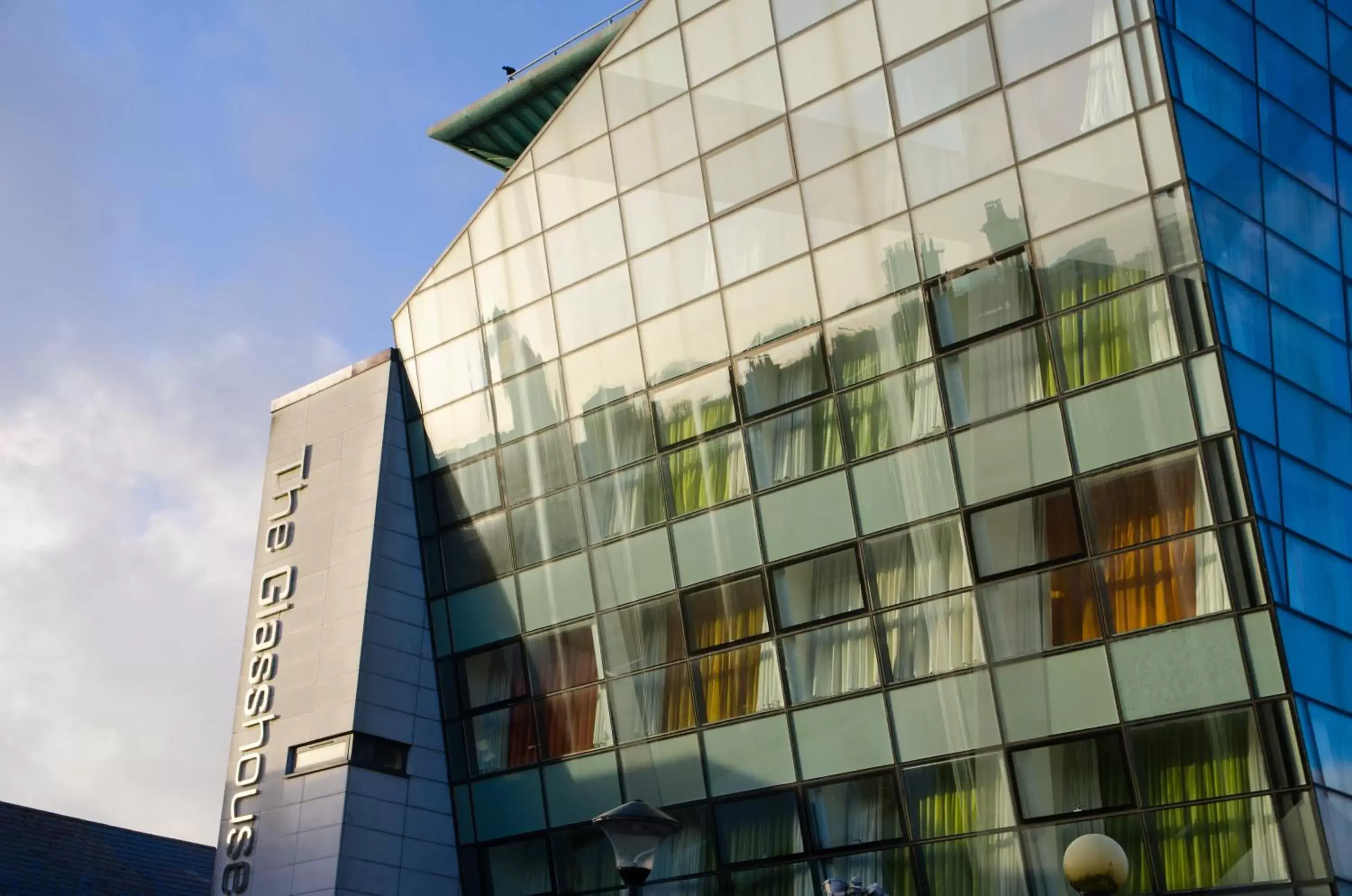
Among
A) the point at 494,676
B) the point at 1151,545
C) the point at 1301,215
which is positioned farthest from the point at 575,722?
the point at 1301,215

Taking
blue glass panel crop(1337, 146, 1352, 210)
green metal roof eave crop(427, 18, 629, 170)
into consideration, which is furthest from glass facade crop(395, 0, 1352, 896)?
green metal roof eave crop(427, 18, 629, 170)

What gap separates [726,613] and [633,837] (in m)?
13.6

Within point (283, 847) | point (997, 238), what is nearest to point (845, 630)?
point (997, 238)

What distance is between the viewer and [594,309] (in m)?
32.2

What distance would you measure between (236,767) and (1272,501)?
22.4 meters

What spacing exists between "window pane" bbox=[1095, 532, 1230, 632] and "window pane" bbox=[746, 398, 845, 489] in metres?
5.79

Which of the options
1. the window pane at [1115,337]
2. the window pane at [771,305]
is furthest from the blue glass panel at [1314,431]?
the window pane at [771,305]

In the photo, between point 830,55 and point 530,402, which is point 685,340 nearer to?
point 530,402

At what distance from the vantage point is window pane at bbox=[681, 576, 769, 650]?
2861 cm

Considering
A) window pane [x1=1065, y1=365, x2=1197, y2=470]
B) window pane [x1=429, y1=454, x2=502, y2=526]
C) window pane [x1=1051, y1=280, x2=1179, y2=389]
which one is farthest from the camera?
window pane [x1=429, y1=454, x2=502, y2=526]

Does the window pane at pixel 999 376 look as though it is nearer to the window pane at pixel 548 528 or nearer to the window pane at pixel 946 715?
the window pane at pixel 946 715

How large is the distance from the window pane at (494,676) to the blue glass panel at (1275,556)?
15.5 m

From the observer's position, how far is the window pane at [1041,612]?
80.4ft

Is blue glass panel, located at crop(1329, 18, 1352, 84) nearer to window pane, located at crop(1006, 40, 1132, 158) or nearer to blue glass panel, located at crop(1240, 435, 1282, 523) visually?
window pane, located at crop(1006, 40, 1132, 158)
